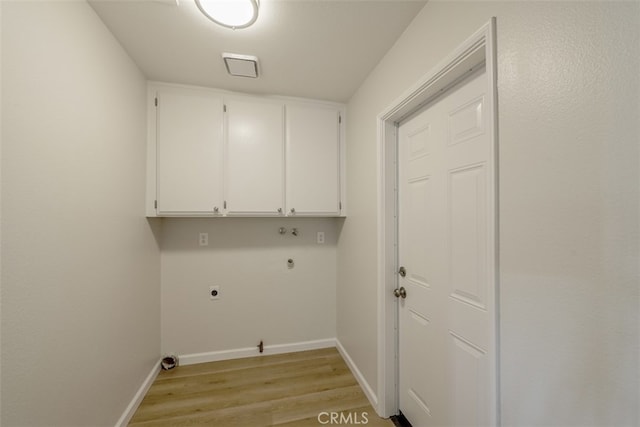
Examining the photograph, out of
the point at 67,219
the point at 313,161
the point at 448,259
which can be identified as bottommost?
the point at 448,259

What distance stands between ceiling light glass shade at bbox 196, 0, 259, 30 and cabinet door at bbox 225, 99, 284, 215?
812mm

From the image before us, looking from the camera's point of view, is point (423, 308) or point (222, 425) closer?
point (423, 308)

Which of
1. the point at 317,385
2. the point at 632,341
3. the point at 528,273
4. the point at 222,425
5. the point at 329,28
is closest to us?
the point at 632,341

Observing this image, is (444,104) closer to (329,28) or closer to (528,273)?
(329,28)

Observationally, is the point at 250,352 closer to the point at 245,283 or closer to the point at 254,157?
the point at 245,283

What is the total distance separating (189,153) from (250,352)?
6.39 ft

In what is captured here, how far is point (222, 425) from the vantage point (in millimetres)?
1594

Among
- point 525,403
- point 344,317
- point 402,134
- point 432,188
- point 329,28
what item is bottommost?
point 344,317

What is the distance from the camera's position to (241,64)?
1.71 m

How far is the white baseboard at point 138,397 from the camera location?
1.55 meters

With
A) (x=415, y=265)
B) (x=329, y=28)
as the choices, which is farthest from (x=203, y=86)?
(x=415, y=265)

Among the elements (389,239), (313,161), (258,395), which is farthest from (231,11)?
(258,395)

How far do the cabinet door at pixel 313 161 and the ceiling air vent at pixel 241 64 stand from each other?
1.56 feet

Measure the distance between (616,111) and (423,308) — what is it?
1184mm
